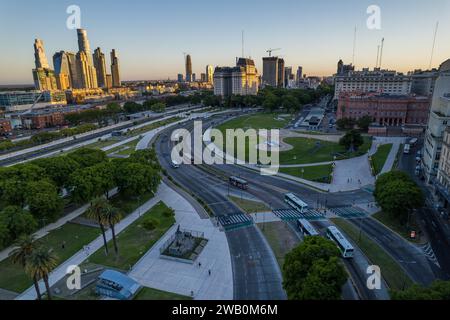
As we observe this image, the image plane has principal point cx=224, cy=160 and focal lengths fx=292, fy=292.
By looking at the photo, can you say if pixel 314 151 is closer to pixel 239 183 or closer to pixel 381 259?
pixel 239 183

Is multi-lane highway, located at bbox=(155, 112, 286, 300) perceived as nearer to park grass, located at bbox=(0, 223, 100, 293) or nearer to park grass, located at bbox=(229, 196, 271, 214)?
park grass, located at bbox=(229, 196, 271, 214)

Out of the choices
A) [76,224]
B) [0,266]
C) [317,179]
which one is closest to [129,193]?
[76,224]

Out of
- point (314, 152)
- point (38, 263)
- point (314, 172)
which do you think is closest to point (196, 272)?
point (38, 263)

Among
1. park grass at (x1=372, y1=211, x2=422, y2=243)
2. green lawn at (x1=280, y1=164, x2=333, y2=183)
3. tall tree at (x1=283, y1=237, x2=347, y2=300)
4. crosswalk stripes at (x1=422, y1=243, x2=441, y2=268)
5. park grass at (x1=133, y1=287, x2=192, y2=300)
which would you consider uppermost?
tall tree at (x1=283, y1=237, x2=347, y2=300)

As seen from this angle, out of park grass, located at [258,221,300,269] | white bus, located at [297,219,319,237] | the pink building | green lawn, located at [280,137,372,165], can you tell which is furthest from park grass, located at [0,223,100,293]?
the pink building

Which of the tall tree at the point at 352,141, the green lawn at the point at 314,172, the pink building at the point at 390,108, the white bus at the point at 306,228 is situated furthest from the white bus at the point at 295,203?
the pink building at the point at 390,108
